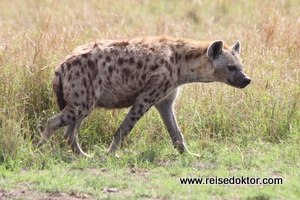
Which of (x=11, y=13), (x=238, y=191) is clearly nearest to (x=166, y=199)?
(x=238, y=191)

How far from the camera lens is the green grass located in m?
4.25

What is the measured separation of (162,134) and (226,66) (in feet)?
2.95

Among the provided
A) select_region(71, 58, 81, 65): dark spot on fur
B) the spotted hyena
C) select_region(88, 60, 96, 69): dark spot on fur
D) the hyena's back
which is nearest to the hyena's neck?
the spotted hyena

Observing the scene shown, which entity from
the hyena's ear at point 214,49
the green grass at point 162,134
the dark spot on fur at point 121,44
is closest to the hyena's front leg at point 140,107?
the green grass at point 162,134

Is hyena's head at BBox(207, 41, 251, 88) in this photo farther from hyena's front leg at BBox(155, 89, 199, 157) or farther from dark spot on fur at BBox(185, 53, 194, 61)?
hyena's front leg at BBox(155, 89, 199, 157)

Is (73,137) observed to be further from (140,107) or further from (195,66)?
(195,66)

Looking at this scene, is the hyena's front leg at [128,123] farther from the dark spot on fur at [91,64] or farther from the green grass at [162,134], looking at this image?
the dark spot on fur at [91,64]

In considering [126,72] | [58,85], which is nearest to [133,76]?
[126,72]

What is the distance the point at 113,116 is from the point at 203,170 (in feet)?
4.58

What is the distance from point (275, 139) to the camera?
5.65 metres

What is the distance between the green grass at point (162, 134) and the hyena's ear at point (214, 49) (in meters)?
0.68

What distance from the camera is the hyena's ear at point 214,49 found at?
5422 mm

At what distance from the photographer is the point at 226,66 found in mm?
5500

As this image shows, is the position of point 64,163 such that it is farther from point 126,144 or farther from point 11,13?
point 11,13
